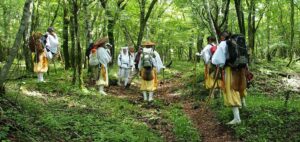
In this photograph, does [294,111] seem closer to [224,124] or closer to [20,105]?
[224,124]

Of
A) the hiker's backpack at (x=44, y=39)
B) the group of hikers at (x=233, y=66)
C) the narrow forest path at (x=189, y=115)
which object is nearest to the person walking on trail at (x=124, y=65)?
the narrow forest path at (x=189, y=115)

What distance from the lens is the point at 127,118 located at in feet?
34.3

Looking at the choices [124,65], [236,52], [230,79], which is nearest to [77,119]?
[230,79]

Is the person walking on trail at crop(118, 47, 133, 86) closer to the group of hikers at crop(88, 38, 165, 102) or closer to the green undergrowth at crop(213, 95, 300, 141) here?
the group of hikers at crop(88, 38, 165, 102)

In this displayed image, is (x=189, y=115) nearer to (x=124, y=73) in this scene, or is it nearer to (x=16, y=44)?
(x=16, y=44)

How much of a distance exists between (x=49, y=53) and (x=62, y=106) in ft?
16.7

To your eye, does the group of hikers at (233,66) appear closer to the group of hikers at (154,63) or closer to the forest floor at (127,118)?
the group of hikers at (154,63)

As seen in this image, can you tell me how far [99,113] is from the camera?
1046 centimetres

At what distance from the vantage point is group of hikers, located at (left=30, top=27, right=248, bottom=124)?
9484 mm

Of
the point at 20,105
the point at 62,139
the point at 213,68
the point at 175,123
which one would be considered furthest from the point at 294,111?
the point at 20,105

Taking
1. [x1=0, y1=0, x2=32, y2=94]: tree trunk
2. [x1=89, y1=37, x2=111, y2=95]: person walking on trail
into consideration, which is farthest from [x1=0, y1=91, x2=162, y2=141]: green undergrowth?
[x1=89, y1=37, x2=111, y2=95]: person walking on trail

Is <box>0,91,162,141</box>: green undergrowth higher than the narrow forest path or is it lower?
higher

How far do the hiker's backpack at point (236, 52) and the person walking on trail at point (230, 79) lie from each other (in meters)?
0.08

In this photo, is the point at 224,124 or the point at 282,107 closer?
the point at 224,124
